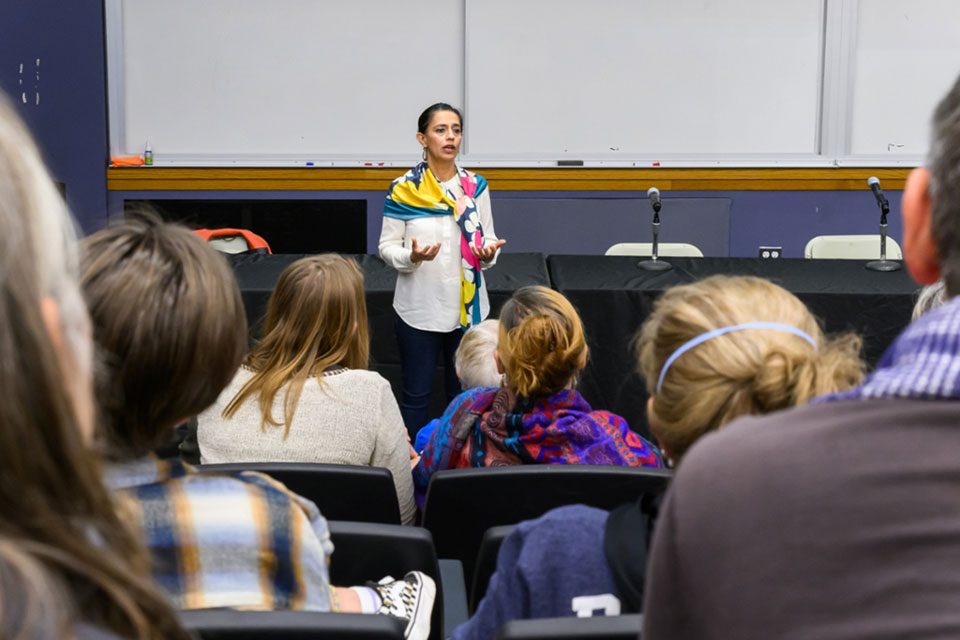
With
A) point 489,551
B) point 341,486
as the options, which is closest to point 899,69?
point 341,486

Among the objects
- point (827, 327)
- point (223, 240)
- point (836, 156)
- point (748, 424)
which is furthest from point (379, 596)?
point (836, 156)

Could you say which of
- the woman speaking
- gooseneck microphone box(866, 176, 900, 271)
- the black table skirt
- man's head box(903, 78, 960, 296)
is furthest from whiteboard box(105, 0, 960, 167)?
man's head box(903, 78, 960, 296)

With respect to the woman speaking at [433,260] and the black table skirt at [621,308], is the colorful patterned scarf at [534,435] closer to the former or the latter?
the woman speaking at [433,260]

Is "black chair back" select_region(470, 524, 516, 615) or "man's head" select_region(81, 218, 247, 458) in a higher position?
"man's head" select_region(81, 218, 247, 458)

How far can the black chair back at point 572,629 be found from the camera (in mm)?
1004

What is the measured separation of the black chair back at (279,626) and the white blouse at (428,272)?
229 cm

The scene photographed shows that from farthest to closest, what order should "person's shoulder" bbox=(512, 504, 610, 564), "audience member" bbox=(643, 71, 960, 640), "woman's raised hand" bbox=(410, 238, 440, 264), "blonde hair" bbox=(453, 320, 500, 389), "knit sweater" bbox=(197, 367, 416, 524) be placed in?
"woman's raised hand" bbox=(410, 238, 440, 264), "blonde hair" bbox=(453, 320, 500, 389), "knit sweater" bbox=(197, 367, 416, 524), "person's shoulder" bbox=(512, 504, 610, 564), "audience member" bbox=(643, 71, 960, 640)

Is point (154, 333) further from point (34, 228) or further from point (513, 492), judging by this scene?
point (513, 492)

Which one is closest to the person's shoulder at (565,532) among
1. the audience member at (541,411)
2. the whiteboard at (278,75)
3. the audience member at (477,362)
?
the audience member at (541,411)

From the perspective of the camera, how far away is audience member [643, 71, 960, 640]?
→ 0.53m

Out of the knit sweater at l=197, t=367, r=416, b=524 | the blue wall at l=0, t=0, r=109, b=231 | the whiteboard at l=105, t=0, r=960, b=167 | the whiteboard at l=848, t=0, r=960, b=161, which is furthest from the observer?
the whiteboard at l=848, t=0, r=960, b=161

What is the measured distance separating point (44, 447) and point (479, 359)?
6.65 feet

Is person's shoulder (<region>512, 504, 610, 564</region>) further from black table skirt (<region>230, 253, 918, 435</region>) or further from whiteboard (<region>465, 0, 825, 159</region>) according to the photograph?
whiteboard (<region>465, 0, 825, 159</region>)

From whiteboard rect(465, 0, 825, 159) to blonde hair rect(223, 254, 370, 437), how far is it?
12.9ft
